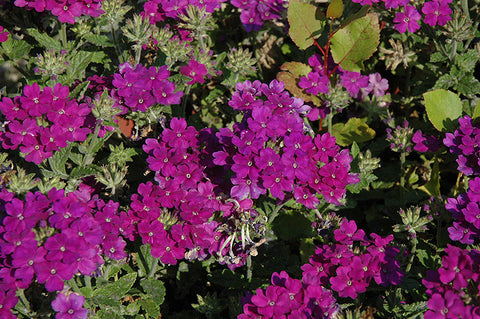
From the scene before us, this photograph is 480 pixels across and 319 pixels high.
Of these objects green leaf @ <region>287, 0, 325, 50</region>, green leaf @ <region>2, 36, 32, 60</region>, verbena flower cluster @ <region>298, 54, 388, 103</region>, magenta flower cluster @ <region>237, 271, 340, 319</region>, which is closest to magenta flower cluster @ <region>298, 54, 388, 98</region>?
verbena flower cluster @ <region>298, 54, 388, 103</region>

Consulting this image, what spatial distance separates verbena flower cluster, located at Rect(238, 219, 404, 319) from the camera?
261cm

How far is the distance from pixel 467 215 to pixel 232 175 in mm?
1326

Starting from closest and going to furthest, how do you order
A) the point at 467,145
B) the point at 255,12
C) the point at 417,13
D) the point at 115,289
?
the point at 115,289
the point at 467,145
the point at 417,13
the point at 255,12

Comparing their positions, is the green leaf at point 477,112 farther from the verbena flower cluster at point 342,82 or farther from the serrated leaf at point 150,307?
the serrated leaf at point 150,307

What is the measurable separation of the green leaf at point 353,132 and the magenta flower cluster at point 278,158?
3.29ft

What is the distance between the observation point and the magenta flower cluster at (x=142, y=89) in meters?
3.14

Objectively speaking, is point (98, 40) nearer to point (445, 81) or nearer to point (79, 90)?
point (79, 90)

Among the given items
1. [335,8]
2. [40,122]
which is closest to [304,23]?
[335,8]

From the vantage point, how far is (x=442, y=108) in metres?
3.67

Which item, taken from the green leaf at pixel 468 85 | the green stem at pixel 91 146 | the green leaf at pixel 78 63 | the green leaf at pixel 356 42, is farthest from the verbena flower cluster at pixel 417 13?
the green stem at pixel 91 146

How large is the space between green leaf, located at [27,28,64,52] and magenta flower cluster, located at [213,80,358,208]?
149 cm

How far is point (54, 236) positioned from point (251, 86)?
1.52 meters

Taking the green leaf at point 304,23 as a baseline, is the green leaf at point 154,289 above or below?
below

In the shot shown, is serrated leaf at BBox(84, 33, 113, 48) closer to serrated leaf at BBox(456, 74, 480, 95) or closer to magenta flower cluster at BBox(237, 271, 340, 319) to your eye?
magenta flower cluster at BBox(237, 271, 340, 319)
